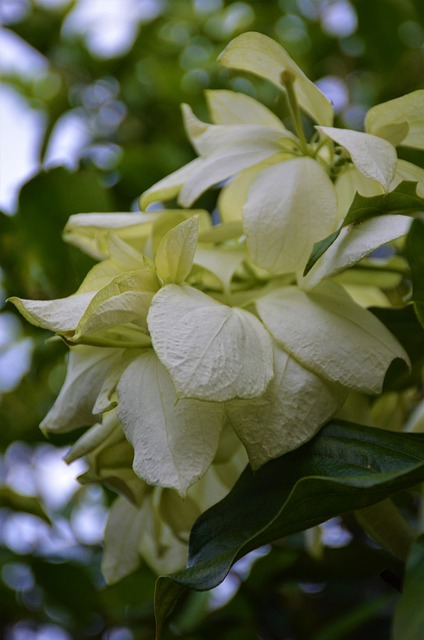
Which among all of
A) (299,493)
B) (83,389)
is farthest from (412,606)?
(83,389)

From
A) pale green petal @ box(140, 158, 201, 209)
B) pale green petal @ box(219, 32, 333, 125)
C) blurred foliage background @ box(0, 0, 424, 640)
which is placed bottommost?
blurred foliage background @ box(0, 0, 424, 640)

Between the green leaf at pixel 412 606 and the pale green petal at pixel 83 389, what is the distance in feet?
0.46

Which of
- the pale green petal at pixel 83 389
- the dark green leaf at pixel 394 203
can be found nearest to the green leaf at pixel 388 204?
the dark green leaf at pixel 394 203

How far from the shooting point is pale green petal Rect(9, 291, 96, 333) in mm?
331

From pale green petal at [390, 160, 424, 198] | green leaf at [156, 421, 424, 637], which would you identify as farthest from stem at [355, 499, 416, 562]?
pale green petal at [390, 160, 424, 198]

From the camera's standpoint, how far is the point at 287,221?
0.35 m

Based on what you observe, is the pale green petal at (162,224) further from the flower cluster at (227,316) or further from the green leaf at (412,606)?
the green leaf at (412,606)

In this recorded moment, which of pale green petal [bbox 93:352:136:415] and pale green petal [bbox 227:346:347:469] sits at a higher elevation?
pale green petal [bbox 93:352:136:415]

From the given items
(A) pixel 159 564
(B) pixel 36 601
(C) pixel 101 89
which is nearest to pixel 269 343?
(A) pixel 159 564

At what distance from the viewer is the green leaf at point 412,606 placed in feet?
0.93

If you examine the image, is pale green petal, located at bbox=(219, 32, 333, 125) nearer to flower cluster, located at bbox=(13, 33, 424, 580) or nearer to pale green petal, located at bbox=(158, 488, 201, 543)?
flower cluster, located at bbox=(13, 33, 424, 580)

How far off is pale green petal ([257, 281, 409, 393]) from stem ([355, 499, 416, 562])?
0.06 m

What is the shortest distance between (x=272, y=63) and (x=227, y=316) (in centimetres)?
14

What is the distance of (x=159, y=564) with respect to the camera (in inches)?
18.3
